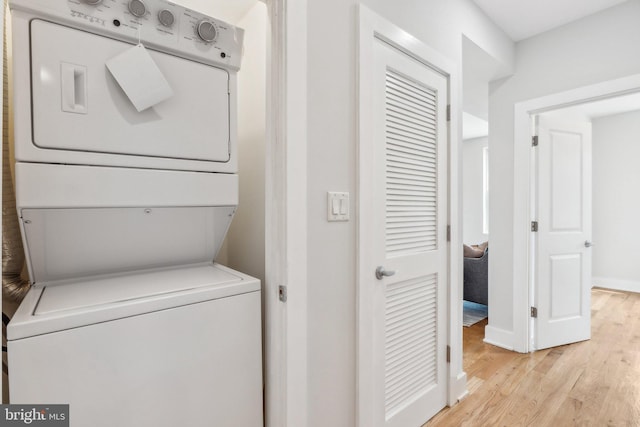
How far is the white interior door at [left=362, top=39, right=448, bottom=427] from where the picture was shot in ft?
4.89

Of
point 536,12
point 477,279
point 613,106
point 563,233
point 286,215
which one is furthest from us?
point 613,106

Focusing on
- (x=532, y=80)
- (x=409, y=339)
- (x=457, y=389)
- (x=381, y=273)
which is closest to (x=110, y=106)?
(x=381, y=273)

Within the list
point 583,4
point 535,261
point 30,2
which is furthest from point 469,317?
point 30,2

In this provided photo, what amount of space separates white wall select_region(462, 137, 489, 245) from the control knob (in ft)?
19.7

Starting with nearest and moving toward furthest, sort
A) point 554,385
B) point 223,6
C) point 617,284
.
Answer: point 223,6 → point 554,385 → point 617,284

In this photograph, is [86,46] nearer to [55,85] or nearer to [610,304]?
[55,85]

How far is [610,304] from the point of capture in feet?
12.9

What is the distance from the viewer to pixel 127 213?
41.9 inches

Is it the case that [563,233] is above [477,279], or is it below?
above

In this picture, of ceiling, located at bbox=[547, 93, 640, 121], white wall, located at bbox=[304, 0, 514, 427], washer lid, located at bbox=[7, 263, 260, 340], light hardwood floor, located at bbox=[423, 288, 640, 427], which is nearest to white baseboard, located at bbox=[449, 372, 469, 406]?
light hardwood floor, located at bbox=[423, 288, 640, 427]

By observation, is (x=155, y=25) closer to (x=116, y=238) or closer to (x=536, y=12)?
(x=116, y=238)

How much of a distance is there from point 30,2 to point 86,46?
13 cm

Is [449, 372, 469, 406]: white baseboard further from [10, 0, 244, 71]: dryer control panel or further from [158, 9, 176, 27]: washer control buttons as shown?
[158, 9, 176, 27]: washer control buttons

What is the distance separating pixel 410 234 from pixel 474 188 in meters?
5.25
